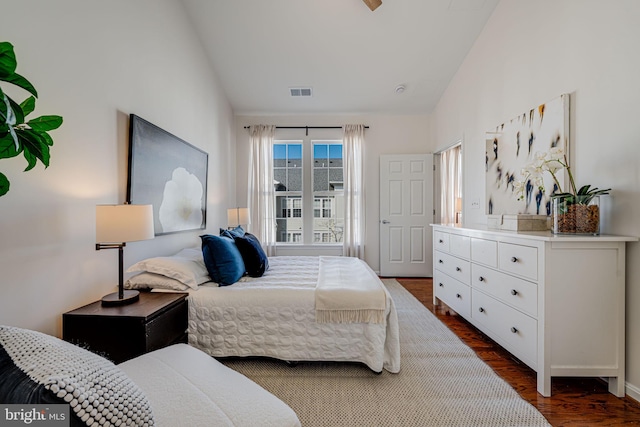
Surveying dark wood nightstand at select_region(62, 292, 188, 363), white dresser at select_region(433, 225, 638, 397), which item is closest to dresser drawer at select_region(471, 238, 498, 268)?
white dresser at select_region(433, 225, 638, 397)

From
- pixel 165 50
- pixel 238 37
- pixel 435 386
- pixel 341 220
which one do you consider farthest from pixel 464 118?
pixel 165 50

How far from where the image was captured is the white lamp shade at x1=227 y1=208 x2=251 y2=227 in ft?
12.4

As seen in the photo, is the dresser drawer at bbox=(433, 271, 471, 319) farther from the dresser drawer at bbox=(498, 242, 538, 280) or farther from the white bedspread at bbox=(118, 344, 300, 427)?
the white bedspread at bbox=(118, 344, 300, 427)

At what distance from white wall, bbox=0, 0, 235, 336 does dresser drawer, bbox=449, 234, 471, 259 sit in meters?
2.74

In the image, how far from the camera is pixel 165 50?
8.79ft

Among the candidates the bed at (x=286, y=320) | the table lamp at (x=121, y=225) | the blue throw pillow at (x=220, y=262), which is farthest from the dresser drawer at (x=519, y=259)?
the table lamp at (x=121, y=225)

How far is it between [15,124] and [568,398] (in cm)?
280

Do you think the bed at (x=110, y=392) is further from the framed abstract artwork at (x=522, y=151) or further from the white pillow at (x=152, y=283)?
the framed abstract artwork at (x=522, y=151)

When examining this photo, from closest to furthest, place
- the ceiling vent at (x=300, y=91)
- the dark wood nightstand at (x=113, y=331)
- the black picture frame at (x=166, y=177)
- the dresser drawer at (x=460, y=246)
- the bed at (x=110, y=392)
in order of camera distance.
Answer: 1. the bed at (x=110, y=392)
2. the dark wood nightstand at (x=113, y=331)
3. the black picture frame at (x=166, y=177)
4. the dresser drawer at (x=460, y=246)
5. the ceiling vent at (x=300, y=91)

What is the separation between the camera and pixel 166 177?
2627 millimetres

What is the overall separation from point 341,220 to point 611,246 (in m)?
3.61

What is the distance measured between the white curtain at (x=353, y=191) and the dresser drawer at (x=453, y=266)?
1.58 metres

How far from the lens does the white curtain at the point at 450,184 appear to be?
4.98 metres

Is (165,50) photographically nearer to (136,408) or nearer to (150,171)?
(150,171)
